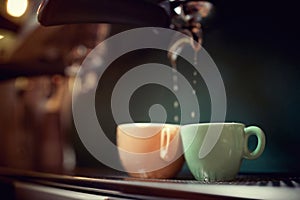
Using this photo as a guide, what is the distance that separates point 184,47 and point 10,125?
1.19m

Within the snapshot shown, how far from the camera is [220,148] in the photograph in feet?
1.62

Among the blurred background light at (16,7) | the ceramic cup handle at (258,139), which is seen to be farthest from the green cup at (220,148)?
the blurred background light at (16,7)

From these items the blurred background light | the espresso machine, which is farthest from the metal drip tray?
the blurred background light

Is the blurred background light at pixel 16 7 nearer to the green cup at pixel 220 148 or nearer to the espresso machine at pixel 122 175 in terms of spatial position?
the espresso machine at pixel 122 175

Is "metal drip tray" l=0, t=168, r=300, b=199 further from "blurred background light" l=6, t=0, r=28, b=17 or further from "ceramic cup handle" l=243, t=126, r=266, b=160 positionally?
"blurred background light" l=6, t=0, r=28, b=17

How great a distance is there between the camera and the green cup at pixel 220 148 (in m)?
0.49

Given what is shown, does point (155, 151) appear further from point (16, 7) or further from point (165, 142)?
point (16, 7)

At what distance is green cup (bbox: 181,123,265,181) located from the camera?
49 cm

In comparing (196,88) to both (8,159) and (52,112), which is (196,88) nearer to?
(52,112)

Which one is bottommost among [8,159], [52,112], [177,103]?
[8,159]

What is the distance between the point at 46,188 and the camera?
644 millimetres

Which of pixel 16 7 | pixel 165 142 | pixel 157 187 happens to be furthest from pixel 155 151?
pixel 16 7

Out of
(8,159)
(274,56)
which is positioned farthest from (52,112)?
(274,56)

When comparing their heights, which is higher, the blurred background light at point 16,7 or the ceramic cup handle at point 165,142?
the blurred background light at point 16,7
